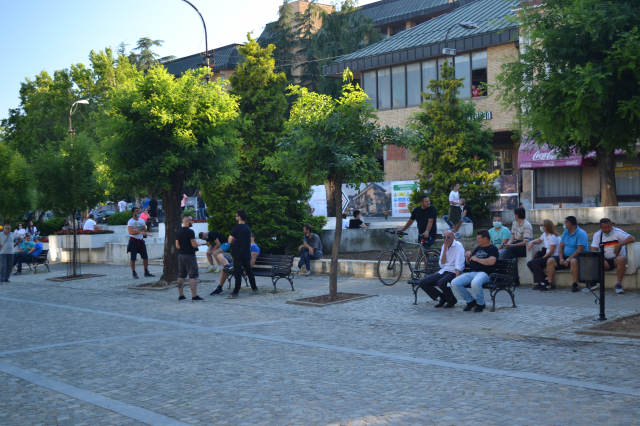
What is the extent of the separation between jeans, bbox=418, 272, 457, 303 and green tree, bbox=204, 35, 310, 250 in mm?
9125

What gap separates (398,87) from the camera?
1615 inches

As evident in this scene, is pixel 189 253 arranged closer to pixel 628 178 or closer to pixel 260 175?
pixel 260 175

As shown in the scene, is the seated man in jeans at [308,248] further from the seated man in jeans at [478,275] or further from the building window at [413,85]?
the building window at [413,85]

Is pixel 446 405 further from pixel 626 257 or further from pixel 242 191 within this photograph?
pixel 242 191

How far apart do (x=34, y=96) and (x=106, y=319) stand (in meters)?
49.0

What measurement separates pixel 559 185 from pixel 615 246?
84.4ft

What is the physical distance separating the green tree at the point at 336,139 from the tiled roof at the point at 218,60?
49612mm

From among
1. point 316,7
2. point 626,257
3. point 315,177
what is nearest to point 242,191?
point 315,177

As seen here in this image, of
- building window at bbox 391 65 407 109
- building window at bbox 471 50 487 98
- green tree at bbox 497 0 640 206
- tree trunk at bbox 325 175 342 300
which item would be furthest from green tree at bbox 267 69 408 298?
building window at bbox 391 65 407 109

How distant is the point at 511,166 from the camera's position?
135 ft

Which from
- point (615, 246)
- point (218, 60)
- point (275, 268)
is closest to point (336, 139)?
point (275, 268)

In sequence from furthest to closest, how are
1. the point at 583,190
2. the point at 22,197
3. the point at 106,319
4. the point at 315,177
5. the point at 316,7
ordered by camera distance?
1. the point at 316,7
2. the point at 583,190
3. the point at 22,197
4. the point at 315,177
5. the point at 106,319

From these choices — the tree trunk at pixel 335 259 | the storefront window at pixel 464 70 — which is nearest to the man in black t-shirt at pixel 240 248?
the tree trunk at pixel 335 259

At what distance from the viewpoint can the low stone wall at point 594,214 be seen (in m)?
21.9
